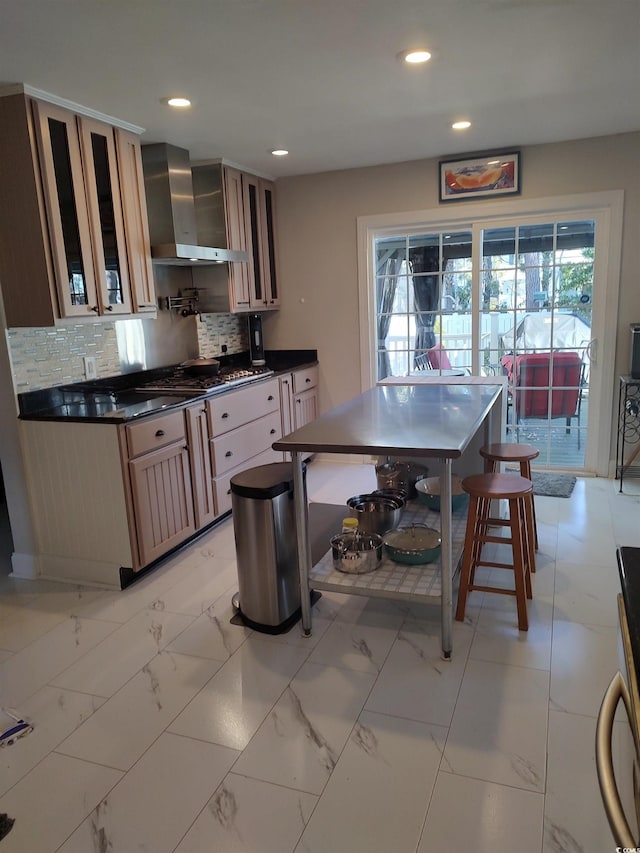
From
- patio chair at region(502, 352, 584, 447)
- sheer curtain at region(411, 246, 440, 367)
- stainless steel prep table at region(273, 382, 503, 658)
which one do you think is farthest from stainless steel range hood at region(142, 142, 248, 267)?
patio chair at region(502, 352, 584, 447)

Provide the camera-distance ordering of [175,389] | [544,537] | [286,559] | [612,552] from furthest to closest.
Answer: [175,389] < [544,537] < [612,552] < [286,559]

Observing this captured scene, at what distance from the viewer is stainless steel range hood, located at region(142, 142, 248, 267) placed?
3771 mm

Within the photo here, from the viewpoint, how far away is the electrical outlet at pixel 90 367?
140 inches

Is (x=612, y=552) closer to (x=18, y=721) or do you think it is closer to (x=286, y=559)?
(x=286, y=559)

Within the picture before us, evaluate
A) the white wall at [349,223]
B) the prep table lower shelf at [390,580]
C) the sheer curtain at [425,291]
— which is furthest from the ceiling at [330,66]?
the prep table lower shelf at [390,580]

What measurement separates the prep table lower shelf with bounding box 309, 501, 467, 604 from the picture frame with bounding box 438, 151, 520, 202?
9.46ft

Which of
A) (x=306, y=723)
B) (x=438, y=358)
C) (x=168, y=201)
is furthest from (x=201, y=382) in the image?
(x=306, y=723)

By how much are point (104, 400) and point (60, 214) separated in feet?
3.44

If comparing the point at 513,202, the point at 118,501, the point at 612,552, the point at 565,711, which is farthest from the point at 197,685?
the point at 513,202

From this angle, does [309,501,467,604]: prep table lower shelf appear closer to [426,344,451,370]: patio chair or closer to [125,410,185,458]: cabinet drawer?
[125,410,185,458]: cabinet drawer

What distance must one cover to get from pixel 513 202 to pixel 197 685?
153 inches

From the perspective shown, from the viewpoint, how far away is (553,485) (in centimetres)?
438

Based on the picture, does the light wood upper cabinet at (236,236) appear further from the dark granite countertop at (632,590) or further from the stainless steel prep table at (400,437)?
the dark granite countertop at (632,590)

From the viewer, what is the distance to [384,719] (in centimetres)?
204
